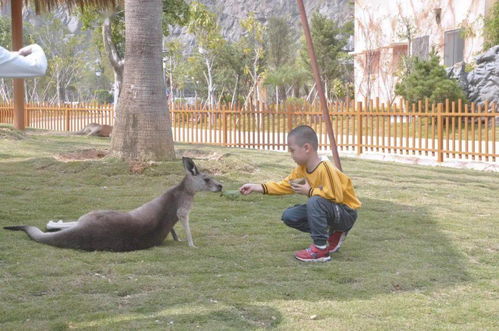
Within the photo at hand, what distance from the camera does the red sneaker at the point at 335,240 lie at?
6.58m

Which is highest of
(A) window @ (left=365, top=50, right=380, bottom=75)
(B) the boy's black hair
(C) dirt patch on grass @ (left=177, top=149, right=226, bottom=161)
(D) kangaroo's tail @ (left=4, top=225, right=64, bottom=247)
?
(A) window @ (left=365, top=50, right=380, bottom=75)

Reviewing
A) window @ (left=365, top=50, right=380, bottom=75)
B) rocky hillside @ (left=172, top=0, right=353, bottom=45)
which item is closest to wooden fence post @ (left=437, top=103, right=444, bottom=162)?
window @ (left=365, top=50, right=380, bottom=75)

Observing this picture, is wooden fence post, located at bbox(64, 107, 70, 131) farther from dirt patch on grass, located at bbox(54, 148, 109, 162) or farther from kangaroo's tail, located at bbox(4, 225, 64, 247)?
kangaroo's tail, located at bbox(4, 225, 64, 247)

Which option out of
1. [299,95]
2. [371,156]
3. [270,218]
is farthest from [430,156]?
[299,95]

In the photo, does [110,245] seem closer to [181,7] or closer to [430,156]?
[430,156]

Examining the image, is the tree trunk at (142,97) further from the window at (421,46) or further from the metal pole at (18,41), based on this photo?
the window at (421,46)

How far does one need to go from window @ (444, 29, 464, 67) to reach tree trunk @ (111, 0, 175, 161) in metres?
21.2

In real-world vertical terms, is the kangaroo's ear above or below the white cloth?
below

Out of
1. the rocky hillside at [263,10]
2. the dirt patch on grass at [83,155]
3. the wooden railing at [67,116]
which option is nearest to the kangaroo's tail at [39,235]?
the dirt patch on grass at [83,155]

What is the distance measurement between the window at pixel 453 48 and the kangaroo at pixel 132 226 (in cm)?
2519

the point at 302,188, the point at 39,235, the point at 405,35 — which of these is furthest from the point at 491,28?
the point at 39,235

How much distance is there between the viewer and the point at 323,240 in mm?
6207

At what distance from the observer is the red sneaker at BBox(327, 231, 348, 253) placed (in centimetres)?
658

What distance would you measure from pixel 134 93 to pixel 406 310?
7.16m
